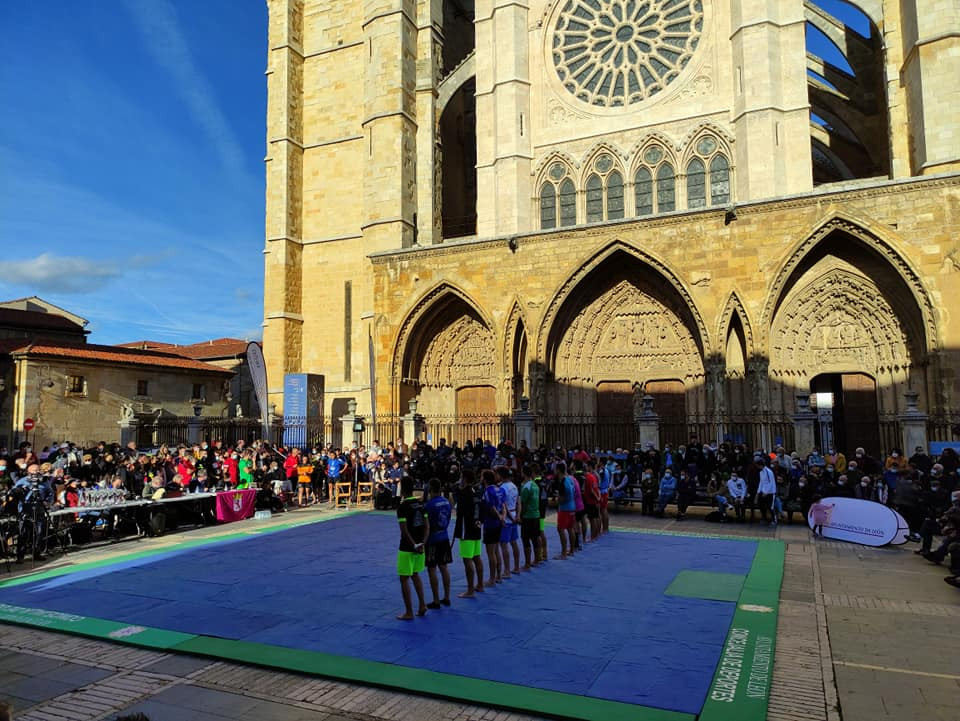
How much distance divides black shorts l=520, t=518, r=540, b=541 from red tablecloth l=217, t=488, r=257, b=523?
6.77 meters

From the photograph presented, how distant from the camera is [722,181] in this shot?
19.2 metres

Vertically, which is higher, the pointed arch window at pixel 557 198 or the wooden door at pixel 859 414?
the pointed arch window at pixel 557 198

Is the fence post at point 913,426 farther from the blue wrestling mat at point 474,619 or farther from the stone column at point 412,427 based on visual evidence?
the stone column at point 412,427

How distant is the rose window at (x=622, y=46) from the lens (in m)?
20.3

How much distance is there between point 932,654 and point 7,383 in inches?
1052

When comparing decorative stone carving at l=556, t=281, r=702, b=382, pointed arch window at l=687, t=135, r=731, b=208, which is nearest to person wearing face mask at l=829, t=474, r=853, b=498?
decorative stone carving at l=556, t=281, r=702, b=382

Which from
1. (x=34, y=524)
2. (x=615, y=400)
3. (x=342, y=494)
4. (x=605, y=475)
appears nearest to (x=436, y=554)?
(x=605, y=475)

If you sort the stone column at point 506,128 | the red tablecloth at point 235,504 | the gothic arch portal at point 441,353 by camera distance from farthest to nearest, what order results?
the stone column at point 506,128 → the gothic arch portal at point 441,353 → the red tablecloth at point 235,504

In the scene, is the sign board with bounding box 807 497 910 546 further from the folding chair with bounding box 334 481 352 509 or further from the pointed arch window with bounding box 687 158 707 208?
the pointed arch window with bounding box 687 158 707 208

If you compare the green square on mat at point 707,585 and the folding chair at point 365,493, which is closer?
the green square on mat at point 707,585

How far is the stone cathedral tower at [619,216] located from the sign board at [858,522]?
14.1ft

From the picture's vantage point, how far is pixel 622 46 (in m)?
21.0

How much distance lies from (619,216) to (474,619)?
16.3m

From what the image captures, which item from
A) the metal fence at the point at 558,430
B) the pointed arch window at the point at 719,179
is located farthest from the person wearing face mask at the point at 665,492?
the pointed arch window at the point at 719,179
